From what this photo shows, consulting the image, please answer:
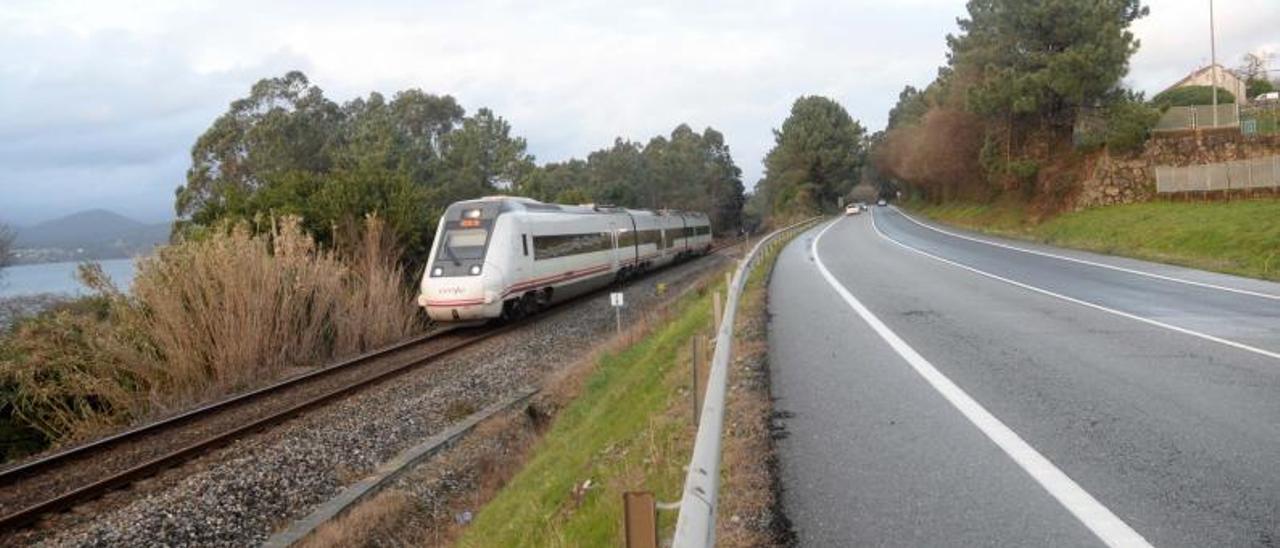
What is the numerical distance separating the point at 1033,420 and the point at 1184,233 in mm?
22985

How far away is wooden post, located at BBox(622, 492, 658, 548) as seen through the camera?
2725mm

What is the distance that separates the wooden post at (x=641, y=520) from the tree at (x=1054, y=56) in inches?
1508

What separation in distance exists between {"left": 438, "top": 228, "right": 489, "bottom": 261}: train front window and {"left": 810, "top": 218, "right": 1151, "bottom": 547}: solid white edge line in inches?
516

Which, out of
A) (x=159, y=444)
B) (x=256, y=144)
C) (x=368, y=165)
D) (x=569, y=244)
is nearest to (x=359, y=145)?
(x=256, y=144)

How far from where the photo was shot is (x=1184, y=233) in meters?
25.7

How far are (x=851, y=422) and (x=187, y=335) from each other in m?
12.4

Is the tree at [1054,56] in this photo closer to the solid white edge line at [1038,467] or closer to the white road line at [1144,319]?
the white road line at [1144,319]

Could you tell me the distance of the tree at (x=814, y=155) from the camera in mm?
87750

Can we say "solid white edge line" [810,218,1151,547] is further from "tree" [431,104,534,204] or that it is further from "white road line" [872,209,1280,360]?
"tree" [431,104,534,204]

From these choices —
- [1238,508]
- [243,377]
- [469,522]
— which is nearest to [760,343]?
[469,522]

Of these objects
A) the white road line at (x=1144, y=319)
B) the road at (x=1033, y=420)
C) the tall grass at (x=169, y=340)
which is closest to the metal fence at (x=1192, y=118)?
the white road line at (x=1144, y=319)

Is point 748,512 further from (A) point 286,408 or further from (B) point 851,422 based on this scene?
(A) point 286,408

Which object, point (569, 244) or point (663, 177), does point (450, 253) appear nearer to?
point (569, 244)

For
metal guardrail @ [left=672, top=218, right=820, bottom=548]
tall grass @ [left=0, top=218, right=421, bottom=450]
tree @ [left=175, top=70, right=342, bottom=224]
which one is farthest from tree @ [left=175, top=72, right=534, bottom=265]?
metal guardrail @ [left=672, top=218, right=820, bottom=548]
